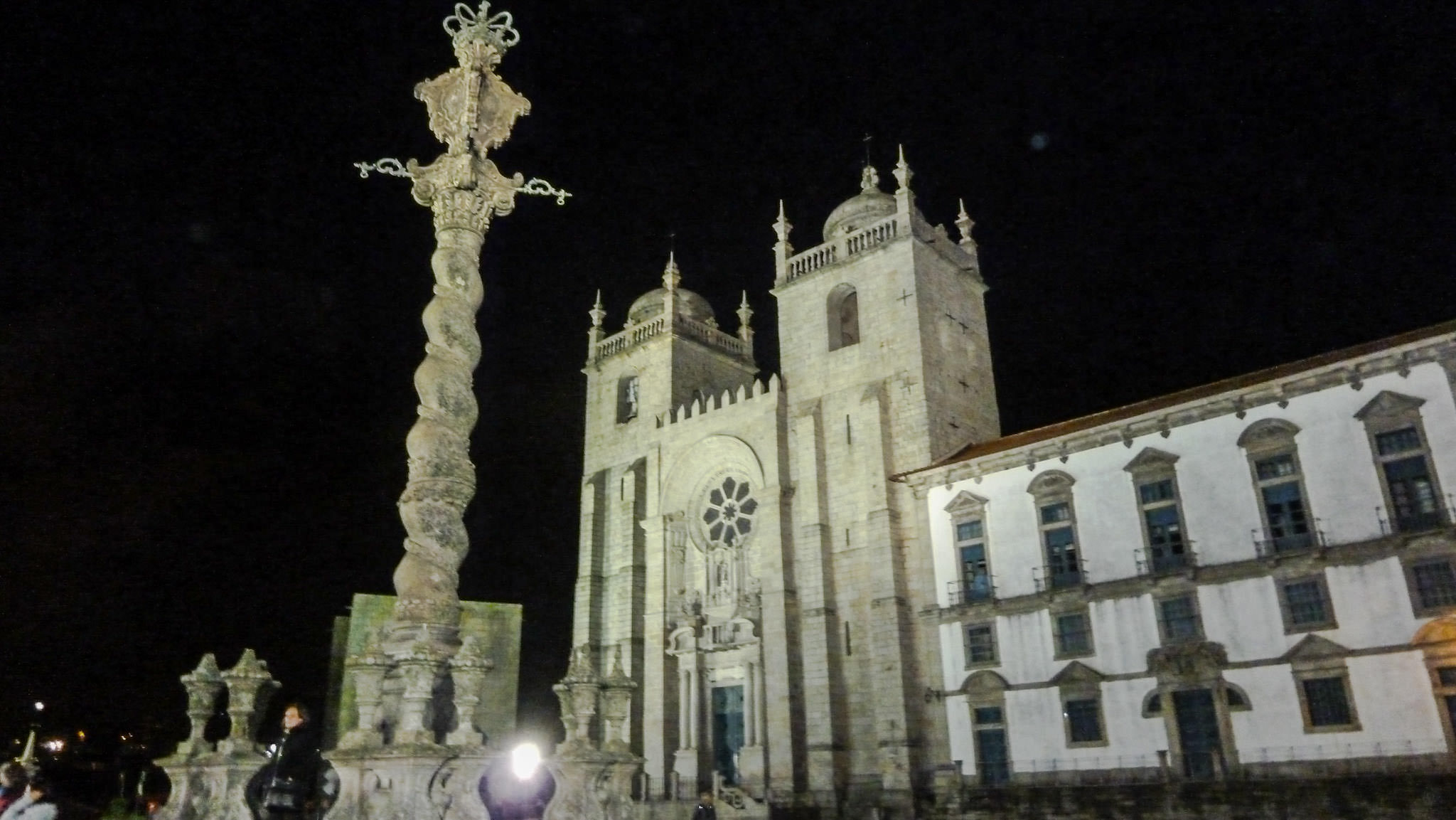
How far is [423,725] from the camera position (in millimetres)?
12938

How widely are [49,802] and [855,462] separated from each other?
26.2 meters

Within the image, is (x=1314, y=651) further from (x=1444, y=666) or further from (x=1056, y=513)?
(x=1056, y=513)

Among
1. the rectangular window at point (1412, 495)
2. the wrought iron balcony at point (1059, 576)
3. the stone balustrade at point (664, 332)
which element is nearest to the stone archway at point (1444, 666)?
the rectangular window at point (1412, 495)

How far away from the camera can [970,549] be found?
30078mm

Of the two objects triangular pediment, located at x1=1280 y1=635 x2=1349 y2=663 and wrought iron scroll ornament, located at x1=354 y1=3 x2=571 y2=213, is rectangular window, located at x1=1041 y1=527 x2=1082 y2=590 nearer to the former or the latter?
triangular pediment, located at x1=1280 y1=635 x2=1349 y2=663

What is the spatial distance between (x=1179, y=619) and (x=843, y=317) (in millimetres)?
17899

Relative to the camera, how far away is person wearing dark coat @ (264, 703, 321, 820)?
13.4m

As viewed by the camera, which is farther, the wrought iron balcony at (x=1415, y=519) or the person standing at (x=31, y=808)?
the wrought iron balcony at (x=1415, y=519)

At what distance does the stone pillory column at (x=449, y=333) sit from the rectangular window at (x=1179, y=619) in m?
18.9

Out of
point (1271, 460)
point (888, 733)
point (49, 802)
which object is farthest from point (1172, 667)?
point (49, 802)

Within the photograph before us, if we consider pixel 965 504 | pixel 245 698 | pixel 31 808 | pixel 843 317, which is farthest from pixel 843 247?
pixel 31 808

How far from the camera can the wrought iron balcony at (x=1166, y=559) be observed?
83.6ft

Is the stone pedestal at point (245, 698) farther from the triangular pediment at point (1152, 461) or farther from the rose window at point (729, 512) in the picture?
the rose window at point (729, 512)

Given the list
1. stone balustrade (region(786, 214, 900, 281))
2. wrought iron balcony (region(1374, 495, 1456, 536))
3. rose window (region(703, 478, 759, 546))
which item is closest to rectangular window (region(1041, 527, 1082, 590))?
wrought iron balcony (region(1374, 495, 1456, 536))
